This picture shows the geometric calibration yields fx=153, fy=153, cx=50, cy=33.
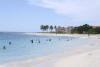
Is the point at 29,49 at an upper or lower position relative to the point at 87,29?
lower

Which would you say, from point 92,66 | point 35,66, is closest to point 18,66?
point 35,66

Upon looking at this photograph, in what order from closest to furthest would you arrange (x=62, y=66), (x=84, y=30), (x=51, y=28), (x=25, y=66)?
1. (x=62, y=66)
2. (x=25, y=66)
3. (x=84, y=30)
4. (x=51, y=28)

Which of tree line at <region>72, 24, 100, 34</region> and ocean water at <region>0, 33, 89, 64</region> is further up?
tree line at <region>72, 24, 100, 34</region>

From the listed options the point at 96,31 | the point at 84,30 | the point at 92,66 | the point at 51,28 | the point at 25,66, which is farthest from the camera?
the point at 51,28

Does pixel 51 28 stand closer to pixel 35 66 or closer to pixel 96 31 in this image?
pixel 96 31

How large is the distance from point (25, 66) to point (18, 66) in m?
0.61

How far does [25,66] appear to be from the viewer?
12.0m

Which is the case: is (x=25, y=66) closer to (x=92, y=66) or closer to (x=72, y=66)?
(x=72, y=66)

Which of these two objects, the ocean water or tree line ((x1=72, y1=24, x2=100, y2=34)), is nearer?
the ocean water

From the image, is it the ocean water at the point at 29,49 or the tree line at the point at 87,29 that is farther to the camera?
the tree line at the point at 87,29

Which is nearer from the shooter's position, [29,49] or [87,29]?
[29,49]

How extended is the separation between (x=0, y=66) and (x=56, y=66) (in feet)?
14.9

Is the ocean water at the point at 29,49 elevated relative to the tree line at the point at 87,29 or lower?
lower

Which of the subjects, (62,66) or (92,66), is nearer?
(92,66)
